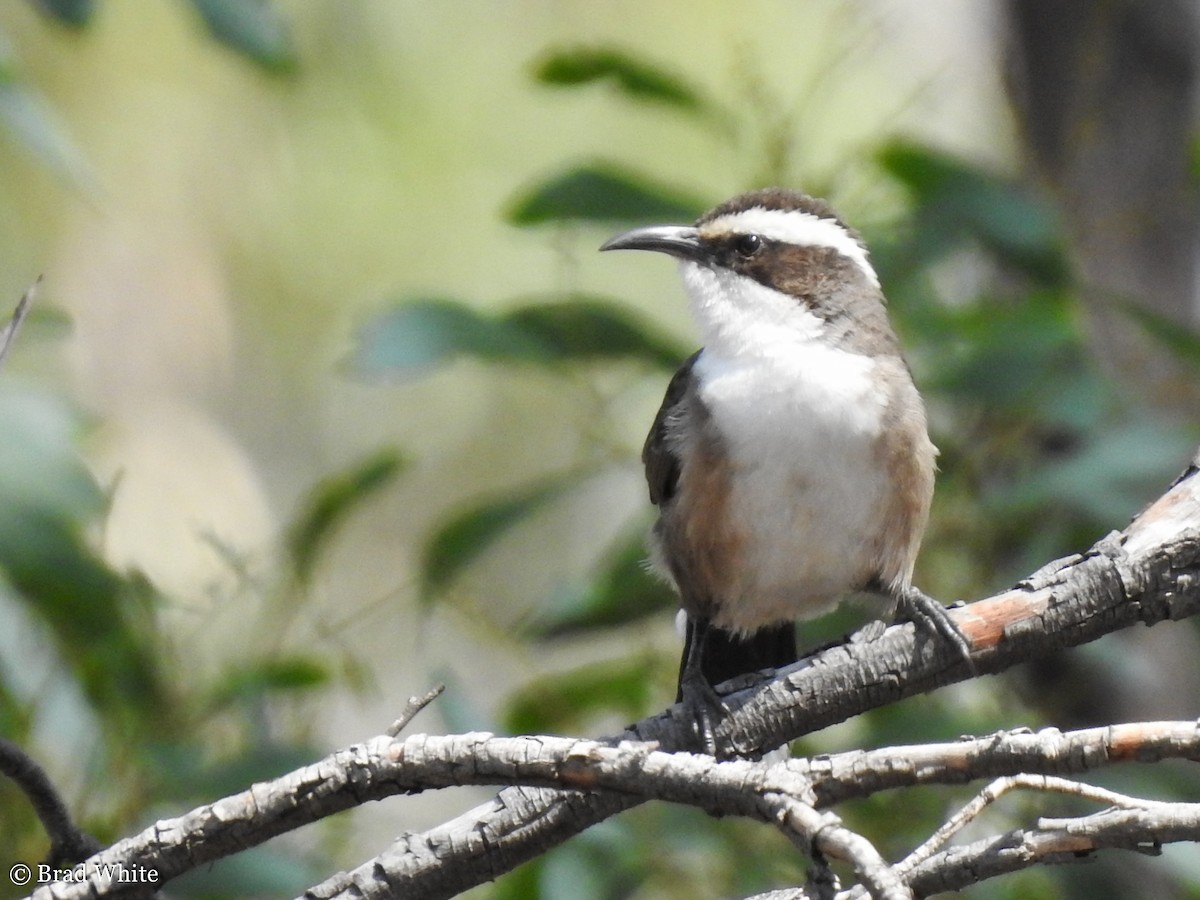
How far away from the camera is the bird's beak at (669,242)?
487 cm

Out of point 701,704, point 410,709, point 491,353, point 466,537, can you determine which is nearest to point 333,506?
point 466,537

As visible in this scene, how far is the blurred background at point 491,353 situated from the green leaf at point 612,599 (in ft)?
0.05

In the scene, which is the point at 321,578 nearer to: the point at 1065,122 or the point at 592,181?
the point at 592,181

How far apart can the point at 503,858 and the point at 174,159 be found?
9.05m

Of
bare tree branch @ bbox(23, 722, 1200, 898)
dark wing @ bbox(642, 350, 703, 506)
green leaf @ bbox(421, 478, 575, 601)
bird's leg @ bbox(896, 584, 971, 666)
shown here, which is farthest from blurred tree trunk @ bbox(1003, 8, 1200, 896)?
bare tree branch @ bbox(23, 722, 1200, 898)

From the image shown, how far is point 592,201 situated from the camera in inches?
213

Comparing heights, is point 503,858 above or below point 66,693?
below

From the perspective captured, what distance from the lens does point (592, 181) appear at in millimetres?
5410

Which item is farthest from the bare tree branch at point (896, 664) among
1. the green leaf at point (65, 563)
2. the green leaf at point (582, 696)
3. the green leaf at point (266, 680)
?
the green leaf at point (582, 696)

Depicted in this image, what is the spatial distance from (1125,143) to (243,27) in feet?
14.0

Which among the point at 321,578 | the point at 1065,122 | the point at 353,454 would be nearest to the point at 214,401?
the point at 353,454

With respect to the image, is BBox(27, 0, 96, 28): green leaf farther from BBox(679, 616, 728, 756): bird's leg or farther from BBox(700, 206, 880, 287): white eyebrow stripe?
BBox(679, 616, 728, 756): bird's leg

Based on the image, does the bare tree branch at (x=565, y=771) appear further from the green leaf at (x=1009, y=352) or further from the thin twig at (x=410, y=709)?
the green leaf at (x=1009, y=352)

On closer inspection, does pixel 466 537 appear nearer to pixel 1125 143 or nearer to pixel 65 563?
pixel 65 563
